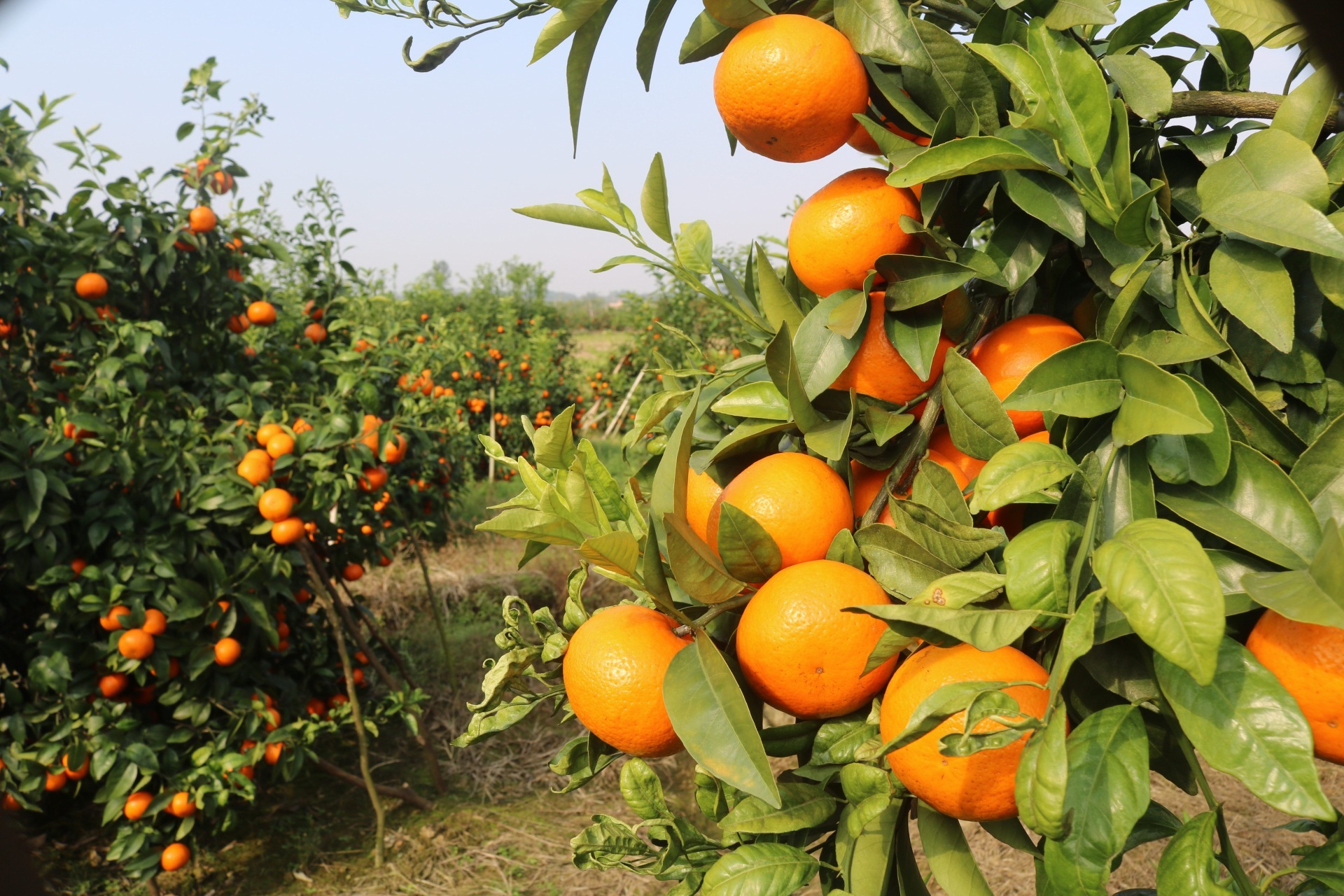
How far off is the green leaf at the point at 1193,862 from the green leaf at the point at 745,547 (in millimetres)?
226

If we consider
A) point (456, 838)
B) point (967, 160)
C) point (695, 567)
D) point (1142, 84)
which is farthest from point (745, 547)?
point (456, 838)

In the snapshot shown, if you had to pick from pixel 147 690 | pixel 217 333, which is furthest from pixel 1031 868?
pixel 217 333

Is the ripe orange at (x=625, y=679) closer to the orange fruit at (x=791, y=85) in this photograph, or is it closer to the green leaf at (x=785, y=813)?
the green leaf at (x=785, y=813)

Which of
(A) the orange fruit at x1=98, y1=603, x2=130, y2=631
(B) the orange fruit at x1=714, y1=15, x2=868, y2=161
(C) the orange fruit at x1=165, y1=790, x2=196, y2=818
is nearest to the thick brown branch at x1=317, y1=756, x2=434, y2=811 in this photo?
(C) the orange fruit at x1=165, y1=790, x2=196, y2=818

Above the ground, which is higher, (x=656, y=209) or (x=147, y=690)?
(x=656, y=209)

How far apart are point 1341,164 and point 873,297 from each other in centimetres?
24

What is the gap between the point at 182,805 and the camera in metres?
2.02

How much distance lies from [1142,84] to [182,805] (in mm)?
2415

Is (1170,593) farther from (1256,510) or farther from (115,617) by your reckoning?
(115,617)

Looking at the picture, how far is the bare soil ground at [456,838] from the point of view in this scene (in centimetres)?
219

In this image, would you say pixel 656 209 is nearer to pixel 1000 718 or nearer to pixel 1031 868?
pixel 1000 718

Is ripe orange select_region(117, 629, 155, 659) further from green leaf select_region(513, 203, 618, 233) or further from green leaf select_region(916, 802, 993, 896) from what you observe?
green leaf select_region(916, 802, 993, 896)

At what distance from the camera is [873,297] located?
1.71ft

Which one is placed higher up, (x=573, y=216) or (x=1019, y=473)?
(x=573, y=216)
